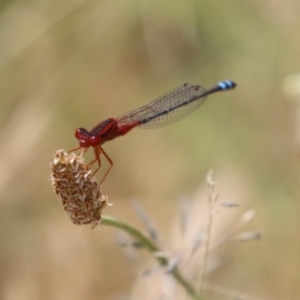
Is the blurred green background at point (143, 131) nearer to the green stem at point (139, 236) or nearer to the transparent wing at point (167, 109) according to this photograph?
the transparent wing at point (167, 109)

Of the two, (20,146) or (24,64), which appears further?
(24,64)

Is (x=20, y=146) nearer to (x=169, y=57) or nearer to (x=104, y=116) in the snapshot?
(x=104, y=116)

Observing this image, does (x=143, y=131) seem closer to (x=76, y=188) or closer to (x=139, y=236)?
(x=139, y=236)

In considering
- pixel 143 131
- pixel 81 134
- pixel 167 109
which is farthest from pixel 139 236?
pixel 143 131

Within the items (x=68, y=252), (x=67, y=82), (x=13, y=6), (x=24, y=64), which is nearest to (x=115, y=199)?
(x=68, y=252)

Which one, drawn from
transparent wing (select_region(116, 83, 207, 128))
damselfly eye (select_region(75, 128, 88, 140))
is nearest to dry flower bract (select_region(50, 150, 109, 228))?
damselfly eye (select_region(75, 128, 88, 140))

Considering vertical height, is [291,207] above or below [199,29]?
below
